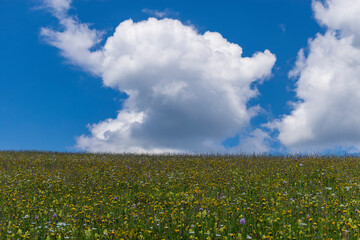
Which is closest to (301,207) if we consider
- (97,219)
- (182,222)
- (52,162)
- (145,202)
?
(182,222)

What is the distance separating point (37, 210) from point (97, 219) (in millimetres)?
2376

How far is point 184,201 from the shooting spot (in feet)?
26.7

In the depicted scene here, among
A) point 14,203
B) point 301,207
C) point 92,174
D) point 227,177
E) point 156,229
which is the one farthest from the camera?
point 92,174

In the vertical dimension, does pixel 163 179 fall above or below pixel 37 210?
above

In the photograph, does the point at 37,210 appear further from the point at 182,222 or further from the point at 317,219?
the point at 317,219

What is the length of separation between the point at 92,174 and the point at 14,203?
4.05 metres

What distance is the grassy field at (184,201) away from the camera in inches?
265

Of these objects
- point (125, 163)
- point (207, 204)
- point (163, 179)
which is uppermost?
point (125, 163)

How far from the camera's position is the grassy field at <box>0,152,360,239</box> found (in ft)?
22.1

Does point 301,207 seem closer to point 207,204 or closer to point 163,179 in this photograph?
point 207,204

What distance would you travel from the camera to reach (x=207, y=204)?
315 inches

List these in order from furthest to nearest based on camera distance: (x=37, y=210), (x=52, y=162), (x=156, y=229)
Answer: (x=52, y=162)
(x=37, y=210)
(x=156, y=229)

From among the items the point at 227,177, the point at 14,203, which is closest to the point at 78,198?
the point at 14,203

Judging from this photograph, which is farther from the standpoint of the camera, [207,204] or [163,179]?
[163,179]
